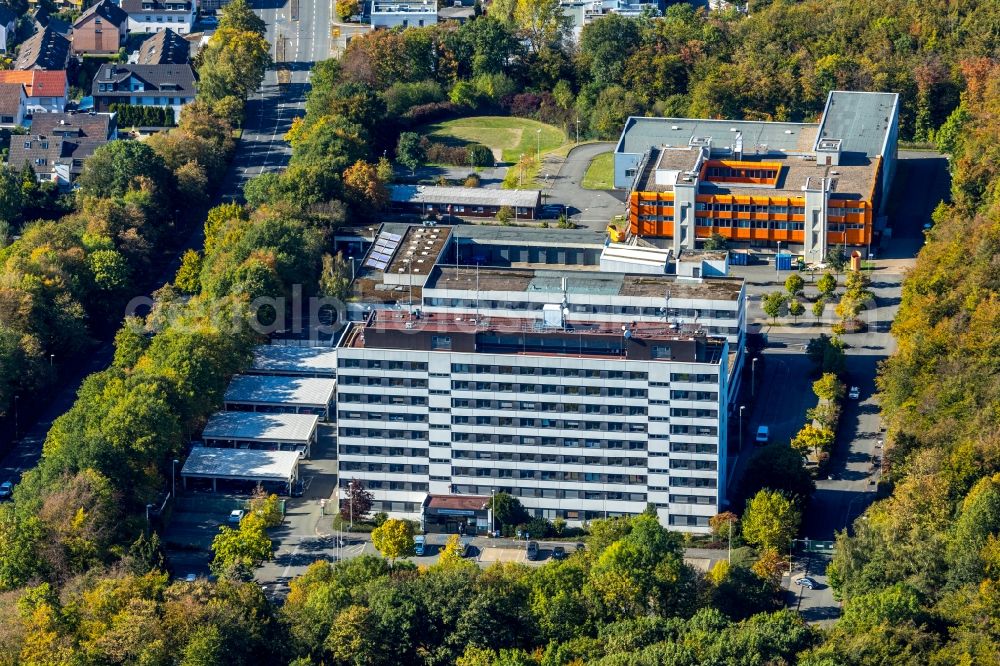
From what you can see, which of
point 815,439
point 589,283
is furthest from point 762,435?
point 589,283

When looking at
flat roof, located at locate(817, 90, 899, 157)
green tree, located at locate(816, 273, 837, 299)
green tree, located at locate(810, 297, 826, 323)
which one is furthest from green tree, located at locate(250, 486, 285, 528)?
flat roof, located at locate(817, 90, 899, 157)

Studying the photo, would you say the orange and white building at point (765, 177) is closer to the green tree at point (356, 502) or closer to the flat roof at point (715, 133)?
the flat roof at point (715, 133)

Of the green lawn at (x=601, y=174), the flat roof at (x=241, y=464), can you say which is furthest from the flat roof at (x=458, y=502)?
the green lawn at (x=601, y=174)

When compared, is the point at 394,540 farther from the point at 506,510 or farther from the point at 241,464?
the point at 241,464

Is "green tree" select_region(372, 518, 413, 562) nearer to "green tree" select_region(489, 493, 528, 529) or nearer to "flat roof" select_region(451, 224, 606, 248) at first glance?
"green tree" select_region(489, 493, 528, 529)

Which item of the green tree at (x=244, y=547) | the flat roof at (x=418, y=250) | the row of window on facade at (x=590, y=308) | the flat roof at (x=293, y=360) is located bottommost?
the green tree at (x=244, y=547)

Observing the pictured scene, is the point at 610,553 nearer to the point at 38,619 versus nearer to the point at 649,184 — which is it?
the point at 38,619

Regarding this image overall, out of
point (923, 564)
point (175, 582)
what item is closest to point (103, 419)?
point (175, 582)
